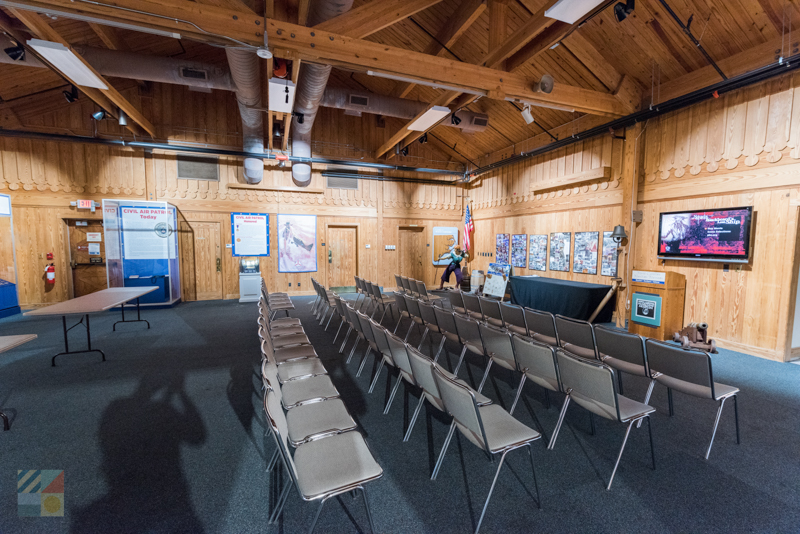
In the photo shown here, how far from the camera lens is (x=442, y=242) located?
460 inches

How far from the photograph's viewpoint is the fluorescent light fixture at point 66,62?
397cm

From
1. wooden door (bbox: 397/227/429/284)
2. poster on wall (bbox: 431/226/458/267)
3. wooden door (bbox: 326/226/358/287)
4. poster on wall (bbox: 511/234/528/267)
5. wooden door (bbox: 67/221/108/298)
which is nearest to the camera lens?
wooden door (bbox: 67/221/108/298)

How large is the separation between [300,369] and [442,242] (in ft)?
30.2

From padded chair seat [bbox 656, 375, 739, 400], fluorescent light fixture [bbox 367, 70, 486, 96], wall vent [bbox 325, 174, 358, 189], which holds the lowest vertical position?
padded chair seat [bbox 656, 375, 739, 400]

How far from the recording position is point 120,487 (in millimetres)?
2121

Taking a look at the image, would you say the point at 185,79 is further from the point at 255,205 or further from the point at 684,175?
the point at 684,175

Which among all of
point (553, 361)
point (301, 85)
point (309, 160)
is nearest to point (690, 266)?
point (553, 361)

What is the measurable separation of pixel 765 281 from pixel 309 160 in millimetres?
9719

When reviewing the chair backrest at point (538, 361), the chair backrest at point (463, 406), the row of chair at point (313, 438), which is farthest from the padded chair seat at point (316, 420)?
the chair backrest at point (538, 361)

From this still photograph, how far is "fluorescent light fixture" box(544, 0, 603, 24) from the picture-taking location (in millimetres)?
3346

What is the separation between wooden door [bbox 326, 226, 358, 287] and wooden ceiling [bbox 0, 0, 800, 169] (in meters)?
4.54

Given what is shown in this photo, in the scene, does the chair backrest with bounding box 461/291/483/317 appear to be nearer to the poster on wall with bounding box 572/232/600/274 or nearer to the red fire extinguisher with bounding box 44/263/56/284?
the poster on wall with bounding box 572/232/600/274

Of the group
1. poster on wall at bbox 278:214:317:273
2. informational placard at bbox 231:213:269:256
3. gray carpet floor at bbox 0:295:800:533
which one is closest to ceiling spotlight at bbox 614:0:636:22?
gray carpet floor at bbox 0:295:800:533

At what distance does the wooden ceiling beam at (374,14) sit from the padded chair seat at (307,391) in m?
4.30
